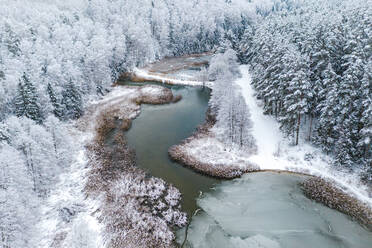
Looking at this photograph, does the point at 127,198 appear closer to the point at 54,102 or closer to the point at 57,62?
the point at 54,102

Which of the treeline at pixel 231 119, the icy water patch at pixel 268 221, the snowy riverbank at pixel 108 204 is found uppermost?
the treeline at pixel 231 119

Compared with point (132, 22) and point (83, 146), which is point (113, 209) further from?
point (132, 22)

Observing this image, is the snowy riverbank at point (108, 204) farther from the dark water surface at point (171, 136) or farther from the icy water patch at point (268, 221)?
the icy water patch at point (268, 221)

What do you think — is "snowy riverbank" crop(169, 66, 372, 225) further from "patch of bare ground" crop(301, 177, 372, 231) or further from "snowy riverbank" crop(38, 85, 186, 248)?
"snowy riverbank" crop(38, 85, 186, 248)

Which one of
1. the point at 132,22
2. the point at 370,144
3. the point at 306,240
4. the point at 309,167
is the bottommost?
the point at 306,240

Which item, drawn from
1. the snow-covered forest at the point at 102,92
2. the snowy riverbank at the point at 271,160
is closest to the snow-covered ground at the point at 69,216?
the snow-covered forest at the point at 102,92

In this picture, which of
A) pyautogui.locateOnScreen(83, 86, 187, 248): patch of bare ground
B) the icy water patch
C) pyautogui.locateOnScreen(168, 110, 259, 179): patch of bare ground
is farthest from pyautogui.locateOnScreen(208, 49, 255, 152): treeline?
pyautogui.locateOnScreen(83, 86, 187, 248): patch of bare ground

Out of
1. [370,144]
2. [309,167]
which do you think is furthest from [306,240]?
[370,144]
